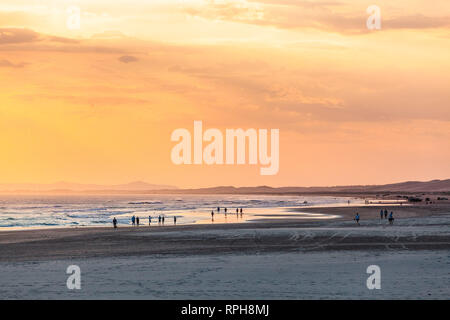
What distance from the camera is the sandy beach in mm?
19922

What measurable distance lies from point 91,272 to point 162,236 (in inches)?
872

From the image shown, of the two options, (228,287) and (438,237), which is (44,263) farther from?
(438,237)

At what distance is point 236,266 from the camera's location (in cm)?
2620

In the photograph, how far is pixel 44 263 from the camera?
1155 inches

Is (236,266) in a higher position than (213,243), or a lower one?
lower

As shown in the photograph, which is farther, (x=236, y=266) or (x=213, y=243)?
(x=213, y=243)

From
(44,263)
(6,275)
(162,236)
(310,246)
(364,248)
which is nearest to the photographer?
(6,275)

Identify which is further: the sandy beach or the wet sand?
the wet sand

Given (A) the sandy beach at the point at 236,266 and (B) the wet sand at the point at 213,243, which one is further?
(B) the wet sand at the point at 213,243

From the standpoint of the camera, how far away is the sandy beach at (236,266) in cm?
1992
